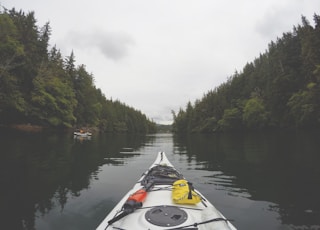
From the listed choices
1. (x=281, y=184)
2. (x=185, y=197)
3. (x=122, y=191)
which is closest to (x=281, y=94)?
(x=281, y=184)

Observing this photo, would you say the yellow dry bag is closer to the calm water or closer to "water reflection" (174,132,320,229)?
the calm water

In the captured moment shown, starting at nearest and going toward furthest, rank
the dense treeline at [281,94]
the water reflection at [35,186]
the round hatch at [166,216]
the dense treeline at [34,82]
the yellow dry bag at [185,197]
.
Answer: the round hatch at [166,216], the yellow dry bag at [185,197], the water reflection at [35,186], the dense treeline at [34,82], the dense treeline at [281,94]

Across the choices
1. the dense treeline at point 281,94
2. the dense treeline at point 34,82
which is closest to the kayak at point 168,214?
the dense treeline at point 34,82

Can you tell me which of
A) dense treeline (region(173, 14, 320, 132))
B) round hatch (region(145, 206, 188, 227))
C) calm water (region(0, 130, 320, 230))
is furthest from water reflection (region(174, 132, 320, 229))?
dense treeline (region(173, 14, 320, 132))

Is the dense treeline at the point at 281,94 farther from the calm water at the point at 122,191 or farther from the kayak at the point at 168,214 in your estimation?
the kayak at the point at 168,214

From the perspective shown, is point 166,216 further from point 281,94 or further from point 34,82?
point 281,94

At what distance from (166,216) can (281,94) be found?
5058 centimetres

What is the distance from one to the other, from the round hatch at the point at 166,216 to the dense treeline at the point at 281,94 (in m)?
36.8

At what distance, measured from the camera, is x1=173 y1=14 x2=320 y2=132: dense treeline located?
37000 millimetres

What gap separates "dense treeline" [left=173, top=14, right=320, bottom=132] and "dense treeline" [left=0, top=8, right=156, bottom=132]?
140 ft

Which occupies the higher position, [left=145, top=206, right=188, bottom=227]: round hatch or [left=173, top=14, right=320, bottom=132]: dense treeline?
[left=173, top=14, right=320, bottom=132]: dense treeline

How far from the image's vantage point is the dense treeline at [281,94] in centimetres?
3700

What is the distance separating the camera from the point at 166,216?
143 inches

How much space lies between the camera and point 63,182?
8.57 meters
